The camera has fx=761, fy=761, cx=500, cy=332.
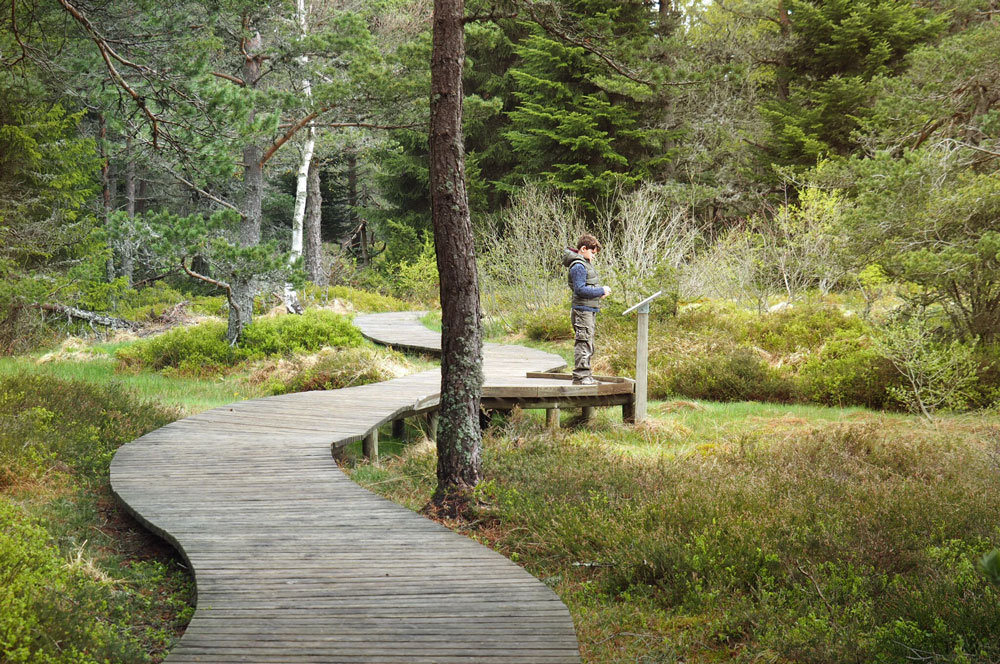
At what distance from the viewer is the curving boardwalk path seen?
3.21 metres

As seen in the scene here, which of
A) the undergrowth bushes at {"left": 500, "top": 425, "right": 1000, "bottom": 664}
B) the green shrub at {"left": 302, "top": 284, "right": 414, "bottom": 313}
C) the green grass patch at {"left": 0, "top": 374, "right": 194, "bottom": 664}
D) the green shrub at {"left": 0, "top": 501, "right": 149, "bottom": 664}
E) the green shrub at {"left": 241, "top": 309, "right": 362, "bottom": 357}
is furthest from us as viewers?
the green shrub at {"left": 302, "top": 284, "right": 414, "bottom": 313}

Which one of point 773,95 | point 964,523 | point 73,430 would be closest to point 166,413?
point 73,430

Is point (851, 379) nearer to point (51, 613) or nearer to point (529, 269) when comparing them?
point (529, 269)

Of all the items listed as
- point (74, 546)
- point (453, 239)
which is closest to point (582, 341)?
point (453, 239)

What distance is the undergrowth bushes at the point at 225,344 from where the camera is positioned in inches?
502

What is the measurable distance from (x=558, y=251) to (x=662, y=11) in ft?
33.1

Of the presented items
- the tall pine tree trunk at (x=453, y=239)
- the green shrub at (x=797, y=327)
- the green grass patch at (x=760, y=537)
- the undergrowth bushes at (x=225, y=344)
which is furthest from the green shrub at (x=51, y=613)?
the green shrub at (x=797, y=327)

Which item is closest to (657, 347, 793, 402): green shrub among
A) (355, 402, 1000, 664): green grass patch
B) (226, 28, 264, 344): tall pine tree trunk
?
(355, 402, 1000, 664): green grass patch

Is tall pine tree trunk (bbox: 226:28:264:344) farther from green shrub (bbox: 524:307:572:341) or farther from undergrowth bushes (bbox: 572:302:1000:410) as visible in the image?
undergrowth bushes (bbox: 572:302:1000:410)

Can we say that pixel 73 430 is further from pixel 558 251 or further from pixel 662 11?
pixel 662 11

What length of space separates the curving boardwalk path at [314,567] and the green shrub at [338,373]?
A: 3982 millimetres

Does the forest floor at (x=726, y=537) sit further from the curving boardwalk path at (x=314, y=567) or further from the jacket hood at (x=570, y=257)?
the jacket hood at (x=570, y=257)

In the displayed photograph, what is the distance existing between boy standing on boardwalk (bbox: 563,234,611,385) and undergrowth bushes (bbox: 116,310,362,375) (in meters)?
5.78

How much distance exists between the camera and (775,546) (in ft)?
14.8
